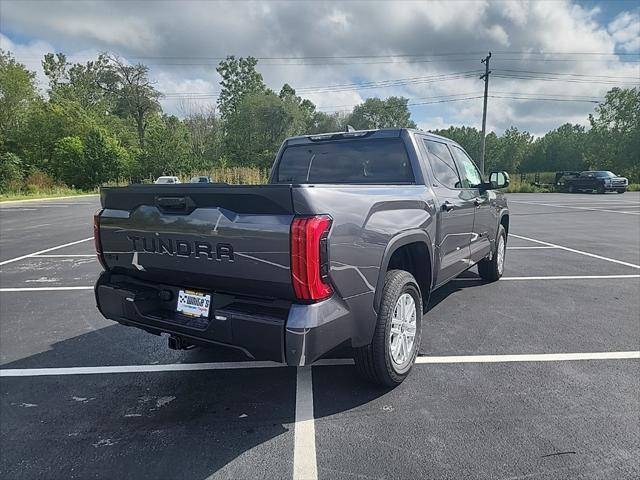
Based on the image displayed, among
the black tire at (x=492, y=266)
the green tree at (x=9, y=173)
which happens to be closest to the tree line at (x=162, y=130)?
the green tree at (x=9, y=173)

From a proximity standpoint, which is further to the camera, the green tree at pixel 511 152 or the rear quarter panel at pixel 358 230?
the green tree at pixel 511 152

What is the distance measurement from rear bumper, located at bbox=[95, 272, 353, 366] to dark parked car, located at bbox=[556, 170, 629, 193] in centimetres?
3420

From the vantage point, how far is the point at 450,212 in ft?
13.0

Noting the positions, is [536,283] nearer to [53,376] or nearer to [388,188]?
[388,188]

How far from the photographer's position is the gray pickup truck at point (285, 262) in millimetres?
2268

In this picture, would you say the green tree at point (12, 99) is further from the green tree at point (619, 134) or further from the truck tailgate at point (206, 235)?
the green tree at point (619, 134)

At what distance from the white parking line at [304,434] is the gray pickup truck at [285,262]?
18.5 inches

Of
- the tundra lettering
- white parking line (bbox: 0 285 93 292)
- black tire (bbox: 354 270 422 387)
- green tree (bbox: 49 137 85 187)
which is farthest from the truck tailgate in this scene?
green tree (bbox: 49 137 85 187)

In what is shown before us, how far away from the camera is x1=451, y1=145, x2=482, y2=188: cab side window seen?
4754 mm

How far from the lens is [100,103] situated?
50688 mm

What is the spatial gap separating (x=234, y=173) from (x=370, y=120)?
5143 centimetres

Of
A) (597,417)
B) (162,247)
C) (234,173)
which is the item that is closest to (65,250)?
(162,247)

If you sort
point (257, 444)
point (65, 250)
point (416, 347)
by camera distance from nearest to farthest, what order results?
point (257, 444), point (416, 347), point (65, 250)

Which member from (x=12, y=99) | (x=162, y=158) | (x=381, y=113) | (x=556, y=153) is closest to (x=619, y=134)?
(x=556, y=153)
